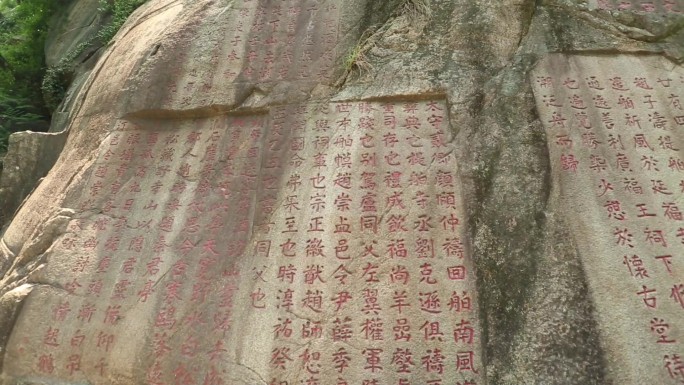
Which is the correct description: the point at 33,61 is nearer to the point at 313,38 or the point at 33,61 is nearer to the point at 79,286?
the point at 313,38

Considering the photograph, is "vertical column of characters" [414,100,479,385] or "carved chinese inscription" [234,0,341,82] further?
"carved chinese inscription" [234,0,341,82]

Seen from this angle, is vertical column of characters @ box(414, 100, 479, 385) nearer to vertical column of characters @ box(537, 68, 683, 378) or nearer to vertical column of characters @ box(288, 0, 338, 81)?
vertical column of characters @ box(537, 68, 683, 378)

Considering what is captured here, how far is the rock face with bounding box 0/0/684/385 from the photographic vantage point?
3.37 meters

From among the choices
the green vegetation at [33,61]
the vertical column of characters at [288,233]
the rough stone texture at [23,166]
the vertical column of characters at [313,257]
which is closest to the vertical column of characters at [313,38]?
the vertical column of characters at [288,233]

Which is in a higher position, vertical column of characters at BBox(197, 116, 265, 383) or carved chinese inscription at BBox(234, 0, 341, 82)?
carved chinese inscription at BBox(234, 0, 341, 82)

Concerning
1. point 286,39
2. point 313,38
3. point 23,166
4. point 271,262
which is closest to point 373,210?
point 271,262

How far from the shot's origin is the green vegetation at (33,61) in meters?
8.16

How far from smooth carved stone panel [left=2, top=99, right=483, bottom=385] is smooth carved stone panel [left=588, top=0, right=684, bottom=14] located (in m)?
2.01

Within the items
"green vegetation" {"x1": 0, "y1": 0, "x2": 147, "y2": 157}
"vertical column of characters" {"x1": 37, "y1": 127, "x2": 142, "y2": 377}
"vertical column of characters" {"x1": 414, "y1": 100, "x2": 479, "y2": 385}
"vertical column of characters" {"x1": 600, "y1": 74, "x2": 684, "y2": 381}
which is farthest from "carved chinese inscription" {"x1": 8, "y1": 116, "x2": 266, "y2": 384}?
"green vegetation" {"x1": 0, "y1": 0, "x2": 147, "y2": 157}

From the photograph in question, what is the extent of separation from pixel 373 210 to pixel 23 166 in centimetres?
420

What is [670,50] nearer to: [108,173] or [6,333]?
[108,173]

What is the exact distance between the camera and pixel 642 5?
4.91 metres

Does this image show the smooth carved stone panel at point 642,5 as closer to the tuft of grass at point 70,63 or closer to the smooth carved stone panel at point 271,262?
the smooth carved stone panel at point 271,262

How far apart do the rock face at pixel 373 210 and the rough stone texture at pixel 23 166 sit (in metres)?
0.60
